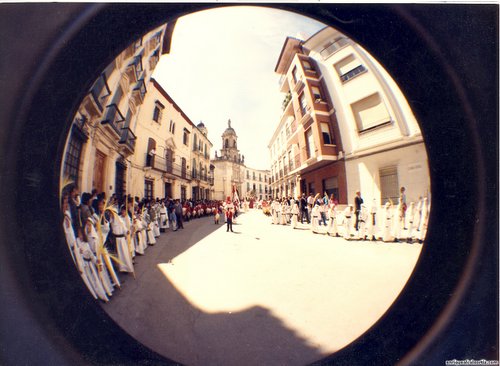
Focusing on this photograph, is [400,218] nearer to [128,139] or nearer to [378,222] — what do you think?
[378,222]

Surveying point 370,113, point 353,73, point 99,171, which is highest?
point 353,73

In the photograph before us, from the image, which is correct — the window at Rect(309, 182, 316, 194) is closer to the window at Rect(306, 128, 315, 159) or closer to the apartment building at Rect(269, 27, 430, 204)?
the apartment building at Rect(269, 27, 430, 204)

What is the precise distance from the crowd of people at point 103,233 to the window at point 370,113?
1.15m

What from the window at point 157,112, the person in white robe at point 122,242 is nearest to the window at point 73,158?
the person in white robe at point 122,242

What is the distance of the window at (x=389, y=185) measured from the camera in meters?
1.01

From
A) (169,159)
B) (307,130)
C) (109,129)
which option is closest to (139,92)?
(109,129)

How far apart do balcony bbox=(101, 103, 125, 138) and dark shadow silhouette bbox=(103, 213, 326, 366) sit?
55 centimetres

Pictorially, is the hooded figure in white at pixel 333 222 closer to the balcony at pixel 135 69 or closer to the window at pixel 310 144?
the window at pixel 310 144

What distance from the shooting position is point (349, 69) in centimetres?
111

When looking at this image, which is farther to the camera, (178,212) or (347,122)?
(178,212)

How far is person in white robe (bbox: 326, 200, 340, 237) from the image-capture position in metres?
1.13

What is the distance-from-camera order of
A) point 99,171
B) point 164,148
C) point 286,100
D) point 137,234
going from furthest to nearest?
point 286,100 → point 164,148 → point 137,234 → point 99,171

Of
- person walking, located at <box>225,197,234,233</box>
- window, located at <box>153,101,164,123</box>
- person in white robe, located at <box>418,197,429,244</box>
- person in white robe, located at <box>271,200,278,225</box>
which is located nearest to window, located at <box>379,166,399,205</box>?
person in white robe, located at <box>418,197,429,244</box>

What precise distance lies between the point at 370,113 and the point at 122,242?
1.34 m
